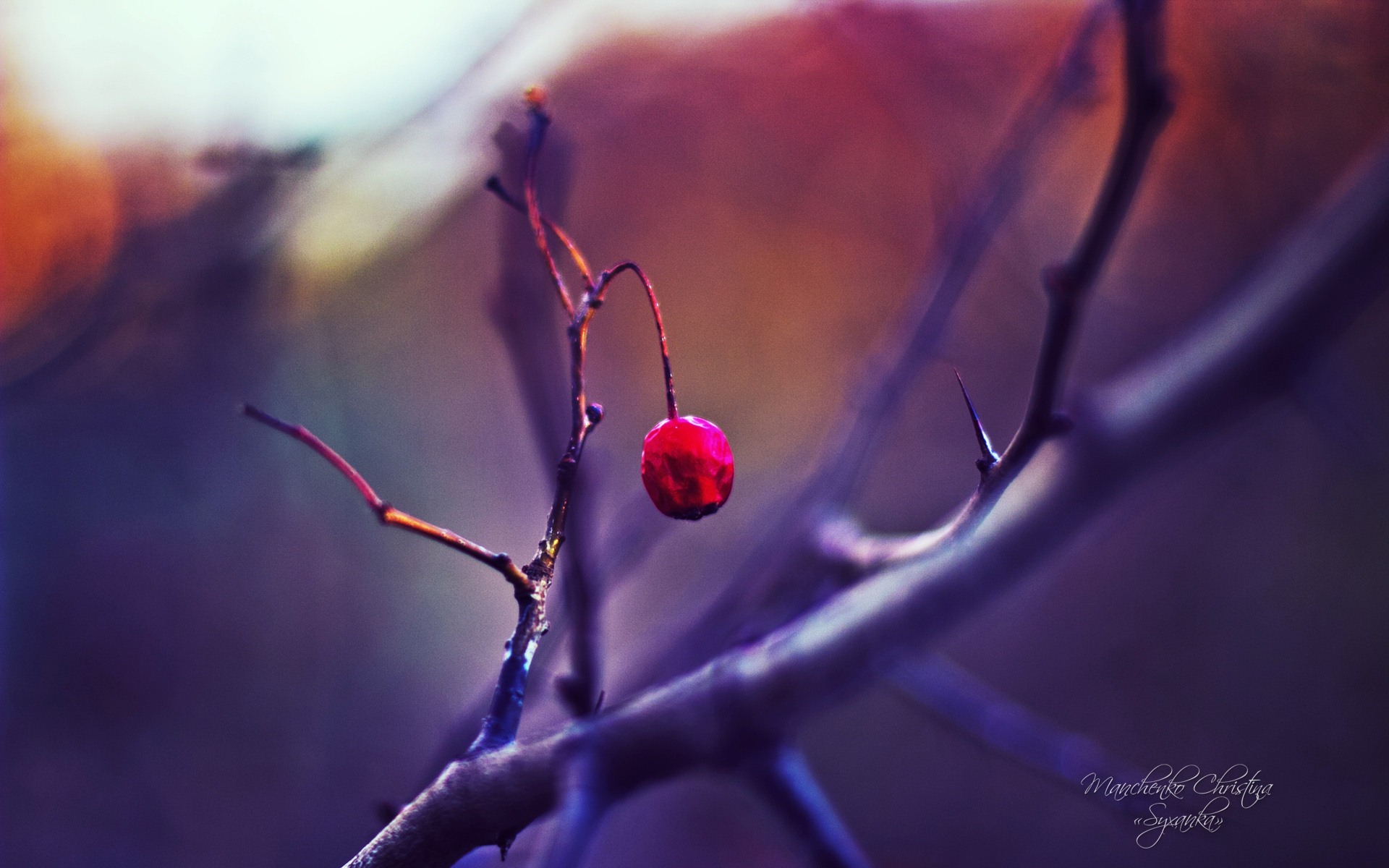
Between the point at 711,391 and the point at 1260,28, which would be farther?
the point at 711,391

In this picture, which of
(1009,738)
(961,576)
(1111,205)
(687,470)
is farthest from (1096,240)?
(1009,738)

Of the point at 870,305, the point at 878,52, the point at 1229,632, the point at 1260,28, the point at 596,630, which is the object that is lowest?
the point at 1229,632

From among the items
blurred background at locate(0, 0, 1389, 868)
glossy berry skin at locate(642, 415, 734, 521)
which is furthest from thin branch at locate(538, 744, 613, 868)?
blurred background at locate(0, 0, 1389, 868)

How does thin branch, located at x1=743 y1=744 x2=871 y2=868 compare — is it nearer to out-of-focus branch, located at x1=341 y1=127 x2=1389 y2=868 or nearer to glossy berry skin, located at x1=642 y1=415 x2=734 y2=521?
out-of-focus branch, located at x1=341 y1=127 x2=1389 y2=868

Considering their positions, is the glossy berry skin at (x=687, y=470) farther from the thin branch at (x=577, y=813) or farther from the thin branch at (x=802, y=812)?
the thin branch at (x=802, y=812)

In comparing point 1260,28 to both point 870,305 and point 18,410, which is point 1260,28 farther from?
point 18,410

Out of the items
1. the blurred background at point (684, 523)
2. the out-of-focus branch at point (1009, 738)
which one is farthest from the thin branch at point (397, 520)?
the blurred background at point (684, 523)

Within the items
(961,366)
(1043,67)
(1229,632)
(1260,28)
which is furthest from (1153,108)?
(1229,632)
